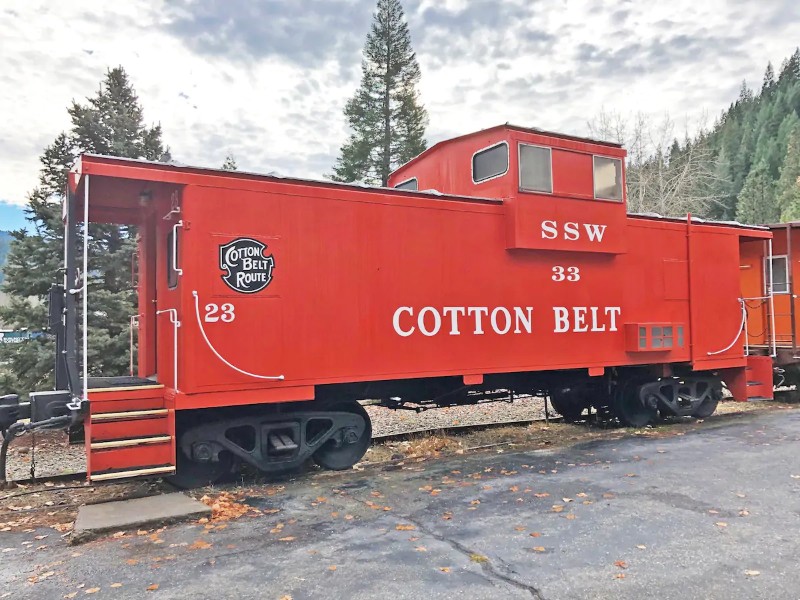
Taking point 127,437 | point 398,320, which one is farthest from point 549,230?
point 127,437

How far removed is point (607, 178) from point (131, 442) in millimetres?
6780

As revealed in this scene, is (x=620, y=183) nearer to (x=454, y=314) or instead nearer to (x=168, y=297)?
(x=454, y=314)

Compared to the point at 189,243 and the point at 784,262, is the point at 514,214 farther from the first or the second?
the point at 784,262

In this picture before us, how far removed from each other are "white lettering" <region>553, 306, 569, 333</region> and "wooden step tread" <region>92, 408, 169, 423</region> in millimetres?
4901

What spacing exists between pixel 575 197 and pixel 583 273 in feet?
3.40

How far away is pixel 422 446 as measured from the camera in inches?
327

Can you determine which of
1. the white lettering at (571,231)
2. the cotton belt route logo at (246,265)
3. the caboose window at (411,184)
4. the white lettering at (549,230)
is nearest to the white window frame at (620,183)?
the white lettering at (571,231)

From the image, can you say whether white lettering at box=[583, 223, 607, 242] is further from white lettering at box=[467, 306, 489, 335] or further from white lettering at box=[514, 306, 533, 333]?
white lettering at box=[467, 306, 489, 335]

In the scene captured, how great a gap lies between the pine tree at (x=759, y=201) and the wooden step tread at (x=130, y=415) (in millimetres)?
62529

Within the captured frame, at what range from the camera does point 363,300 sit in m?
6.83

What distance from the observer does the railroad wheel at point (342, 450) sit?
23.1ft

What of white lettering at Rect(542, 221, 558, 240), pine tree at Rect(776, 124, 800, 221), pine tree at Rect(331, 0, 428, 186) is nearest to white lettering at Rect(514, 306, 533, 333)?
white lettering at Rect(542, 221, 558, 240)

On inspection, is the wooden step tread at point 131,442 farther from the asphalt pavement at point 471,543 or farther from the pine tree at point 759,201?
the pine tree at point 759,201

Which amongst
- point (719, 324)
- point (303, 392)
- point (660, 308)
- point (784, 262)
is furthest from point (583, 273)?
point (784, 262)
